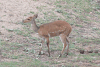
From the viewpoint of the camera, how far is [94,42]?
475 inches

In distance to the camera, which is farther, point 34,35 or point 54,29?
point 34,35

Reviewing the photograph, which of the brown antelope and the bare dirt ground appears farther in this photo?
the brown antelope

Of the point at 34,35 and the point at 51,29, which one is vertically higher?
the point at 51,29

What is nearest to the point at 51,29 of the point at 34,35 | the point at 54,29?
the point at 54,29

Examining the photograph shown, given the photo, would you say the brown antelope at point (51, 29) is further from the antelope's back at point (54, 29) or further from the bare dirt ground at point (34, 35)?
the bare dirt ground at point (34, 35)

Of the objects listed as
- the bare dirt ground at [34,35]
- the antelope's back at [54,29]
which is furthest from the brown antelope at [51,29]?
the bare dirt ground at [34,35]

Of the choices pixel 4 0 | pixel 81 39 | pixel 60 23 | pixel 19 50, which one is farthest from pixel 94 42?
pixel 4 0

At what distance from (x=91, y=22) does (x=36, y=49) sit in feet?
22.3

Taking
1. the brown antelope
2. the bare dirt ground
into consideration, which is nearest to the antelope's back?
the brown antelope

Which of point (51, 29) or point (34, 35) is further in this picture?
point (34, 35)

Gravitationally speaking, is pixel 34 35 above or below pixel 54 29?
below

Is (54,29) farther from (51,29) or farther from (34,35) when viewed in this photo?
(34,35)

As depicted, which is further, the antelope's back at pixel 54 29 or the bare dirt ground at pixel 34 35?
the antelope's back at pixel 54 29

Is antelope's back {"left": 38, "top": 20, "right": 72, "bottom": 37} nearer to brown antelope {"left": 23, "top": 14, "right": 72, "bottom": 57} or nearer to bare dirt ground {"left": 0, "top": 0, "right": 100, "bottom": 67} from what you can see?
brown antelope {"left": 23, "top": 14, "right": 72, "bottom": 57}
